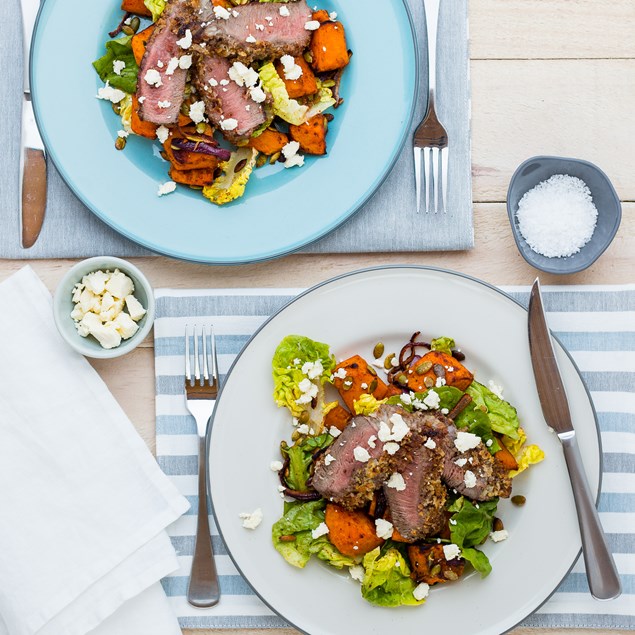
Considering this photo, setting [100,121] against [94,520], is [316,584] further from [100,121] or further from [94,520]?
[100,121]

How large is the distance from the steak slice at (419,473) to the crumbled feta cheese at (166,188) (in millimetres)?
1187

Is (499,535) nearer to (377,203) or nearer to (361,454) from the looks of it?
(361,454)

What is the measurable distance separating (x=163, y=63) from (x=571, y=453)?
2.01 m

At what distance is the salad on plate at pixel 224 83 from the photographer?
2672 millimetres

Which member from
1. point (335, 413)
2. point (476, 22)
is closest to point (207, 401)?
point (335, 413)

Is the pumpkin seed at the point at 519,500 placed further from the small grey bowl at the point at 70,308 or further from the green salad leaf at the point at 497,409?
the small grey bowl at the point at 70,308

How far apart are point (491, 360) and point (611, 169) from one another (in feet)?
3.00

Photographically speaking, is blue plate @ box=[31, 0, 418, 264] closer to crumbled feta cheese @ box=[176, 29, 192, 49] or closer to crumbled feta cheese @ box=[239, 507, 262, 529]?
crumbled feta cheese @ box=[176, 29, 192, 49]

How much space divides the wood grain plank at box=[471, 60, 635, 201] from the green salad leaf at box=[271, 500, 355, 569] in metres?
1.40

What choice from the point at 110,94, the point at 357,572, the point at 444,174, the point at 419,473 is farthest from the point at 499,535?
the point at 110,94

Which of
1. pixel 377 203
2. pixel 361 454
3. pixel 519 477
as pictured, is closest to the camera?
pixel 361 454

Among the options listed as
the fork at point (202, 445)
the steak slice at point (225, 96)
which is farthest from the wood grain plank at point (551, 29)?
the fork at point (202, 445)

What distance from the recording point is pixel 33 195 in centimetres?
288

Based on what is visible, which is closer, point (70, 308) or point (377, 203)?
point (70, 308)
